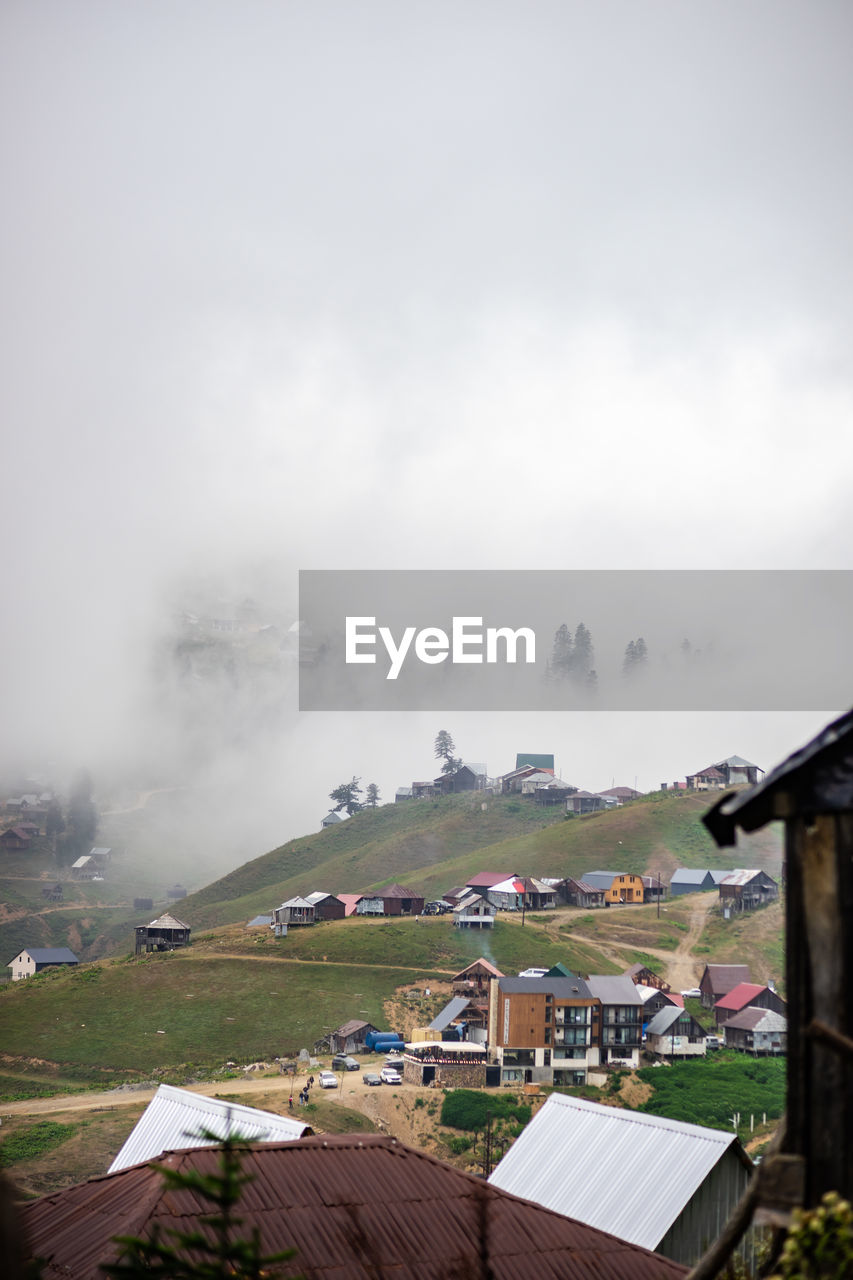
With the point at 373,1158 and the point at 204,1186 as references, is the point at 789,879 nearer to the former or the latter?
the point at 204,1186

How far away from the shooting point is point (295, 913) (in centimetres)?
9581

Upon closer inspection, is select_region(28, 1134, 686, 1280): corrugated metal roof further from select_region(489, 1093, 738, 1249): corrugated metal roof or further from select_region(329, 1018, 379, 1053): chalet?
select_region(329, 1018, 379, 1053): chalet

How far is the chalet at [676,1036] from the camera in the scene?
6656 centimetres

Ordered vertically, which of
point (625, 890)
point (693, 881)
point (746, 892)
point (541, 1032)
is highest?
point (693, 881)

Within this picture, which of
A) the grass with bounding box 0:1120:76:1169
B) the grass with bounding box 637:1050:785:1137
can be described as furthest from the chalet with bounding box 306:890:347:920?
the grass with bounding box 0:1120:76:1169

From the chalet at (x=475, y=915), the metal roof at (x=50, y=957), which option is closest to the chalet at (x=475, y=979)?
the chalet at (x=475, y=915)

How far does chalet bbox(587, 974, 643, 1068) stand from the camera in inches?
2542

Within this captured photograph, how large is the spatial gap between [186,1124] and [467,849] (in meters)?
118

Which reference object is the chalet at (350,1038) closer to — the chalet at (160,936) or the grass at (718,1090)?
the grass at (718,1090)

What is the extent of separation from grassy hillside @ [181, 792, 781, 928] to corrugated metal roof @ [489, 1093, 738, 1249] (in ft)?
276

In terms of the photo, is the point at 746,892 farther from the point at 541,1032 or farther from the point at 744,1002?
the point at 541,1032

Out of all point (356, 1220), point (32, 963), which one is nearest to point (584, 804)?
point (32, 963)

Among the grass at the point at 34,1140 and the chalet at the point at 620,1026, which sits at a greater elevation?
the chalet at the point at 620,1026

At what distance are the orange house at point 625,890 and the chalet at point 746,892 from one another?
25.9 feet
